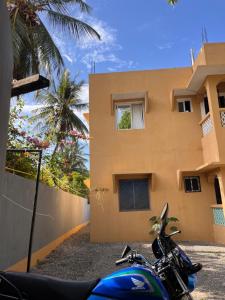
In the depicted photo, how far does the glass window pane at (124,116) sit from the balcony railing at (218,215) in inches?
183

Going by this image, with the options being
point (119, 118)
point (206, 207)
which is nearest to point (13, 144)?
point (119, 118)

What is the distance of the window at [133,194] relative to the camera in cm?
1129

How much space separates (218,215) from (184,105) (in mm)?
4567

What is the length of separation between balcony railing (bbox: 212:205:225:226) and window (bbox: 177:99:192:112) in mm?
4020

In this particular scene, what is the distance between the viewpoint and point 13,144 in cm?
723

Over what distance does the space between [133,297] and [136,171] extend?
9.26 m

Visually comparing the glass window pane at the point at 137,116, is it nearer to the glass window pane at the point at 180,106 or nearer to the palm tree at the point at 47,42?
the glass window pane at the point at 180,106

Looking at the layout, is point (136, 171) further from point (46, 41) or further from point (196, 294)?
point (196, 294)

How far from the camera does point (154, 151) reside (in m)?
11.5

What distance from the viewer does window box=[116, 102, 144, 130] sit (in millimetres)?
12023

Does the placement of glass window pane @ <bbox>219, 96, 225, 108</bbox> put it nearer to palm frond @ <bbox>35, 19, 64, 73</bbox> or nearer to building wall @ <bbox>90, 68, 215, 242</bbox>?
building wall @ <bbox>90, 68, 215, 242</bbox>

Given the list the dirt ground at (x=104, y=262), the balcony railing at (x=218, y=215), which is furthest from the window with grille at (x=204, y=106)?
the dirt ground at (x=104, y=262)

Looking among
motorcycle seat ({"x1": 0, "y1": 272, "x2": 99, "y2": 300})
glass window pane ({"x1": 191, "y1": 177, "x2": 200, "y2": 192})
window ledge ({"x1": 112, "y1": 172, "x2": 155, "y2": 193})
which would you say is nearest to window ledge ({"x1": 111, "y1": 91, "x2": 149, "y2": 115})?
window ledge ({"x1": 112, "y1": 172, "x2": 155, "y2": 193})

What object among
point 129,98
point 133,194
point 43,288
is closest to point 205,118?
point 129,98
